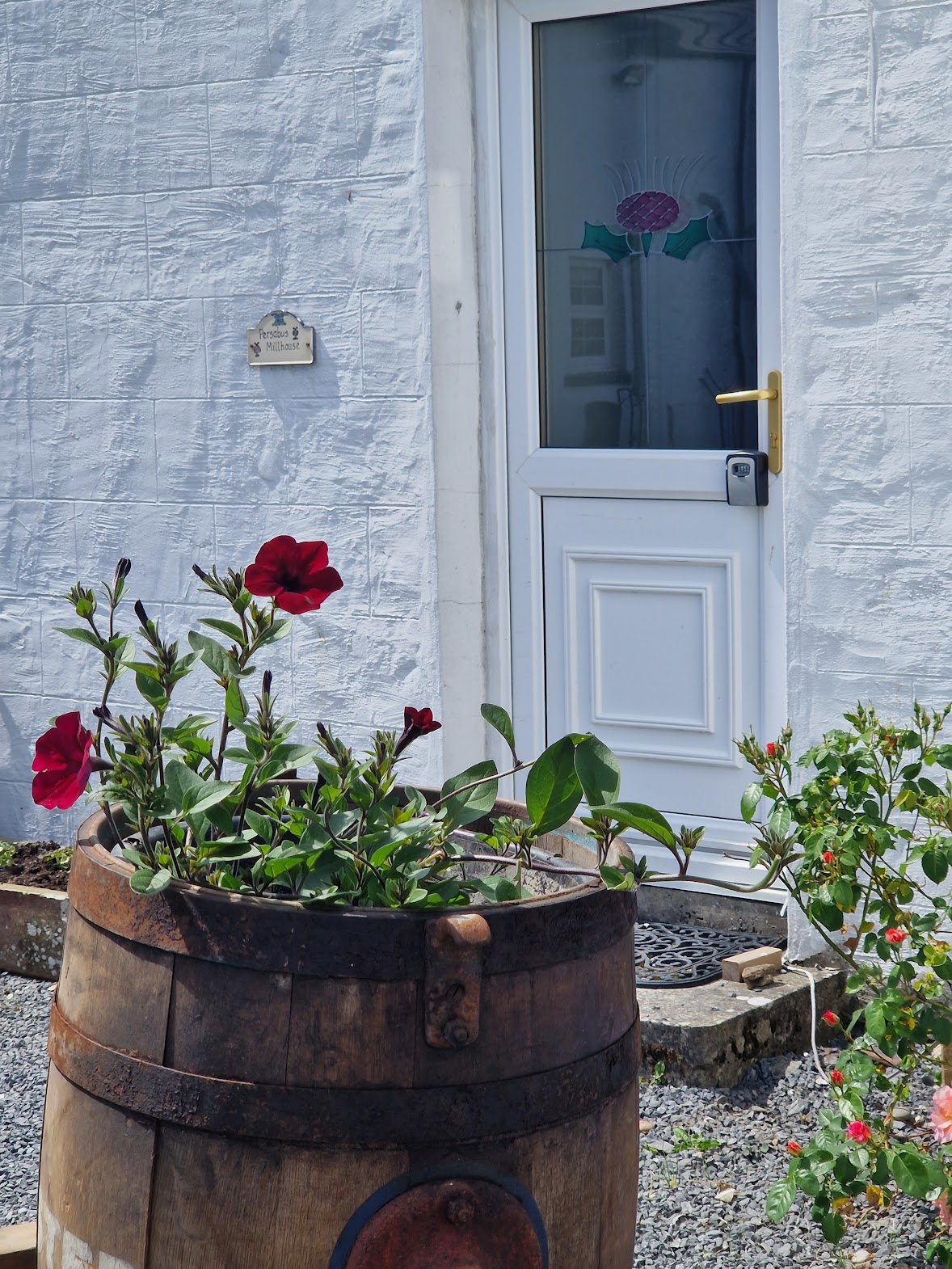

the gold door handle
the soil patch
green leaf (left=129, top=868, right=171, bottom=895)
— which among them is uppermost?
the gold door handle

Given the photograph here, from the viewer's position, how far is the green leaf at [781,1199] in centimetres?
229

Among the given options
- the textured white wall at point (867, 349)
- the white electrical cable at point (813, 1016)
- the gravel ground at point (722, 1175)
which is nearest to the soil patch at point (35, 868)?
the gravel ground at point (722, 1175)

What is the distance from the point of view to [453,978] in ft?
4.92

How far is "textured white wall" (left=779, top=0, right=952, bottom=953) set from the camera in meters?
3.13

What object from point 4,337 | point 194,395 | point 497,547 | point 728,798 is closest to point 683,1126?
point 728,798

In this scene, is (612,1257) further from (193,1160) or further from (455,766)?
(455,766)

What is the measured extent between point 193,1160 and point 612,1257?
1.64ft

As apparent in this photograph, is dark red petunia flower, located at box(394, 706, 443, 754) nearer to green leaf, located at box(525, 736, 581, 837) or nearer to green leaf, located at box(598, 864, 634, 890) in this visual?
green leaf, located at box(525, 736, 581, 837)

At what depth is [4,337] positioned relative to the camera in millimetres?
4566

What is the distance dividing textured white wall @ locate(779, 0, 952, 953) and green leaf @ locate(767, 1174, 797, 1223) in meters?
1.24

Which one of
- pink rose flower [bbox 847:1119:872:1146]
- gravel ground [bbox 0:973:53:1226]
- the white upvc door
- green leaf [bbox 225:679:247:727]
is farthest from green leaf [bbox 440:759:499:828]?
the white upvc door

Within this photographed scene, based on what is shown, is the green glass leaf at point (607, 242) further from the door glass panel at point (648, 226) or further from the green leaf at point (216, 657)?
the green leaf at point (216, 657)

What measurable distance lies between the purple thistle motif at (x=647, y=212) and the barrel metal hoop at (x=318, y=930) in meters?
2.55

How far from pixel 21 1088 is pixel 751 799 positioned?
177cm
